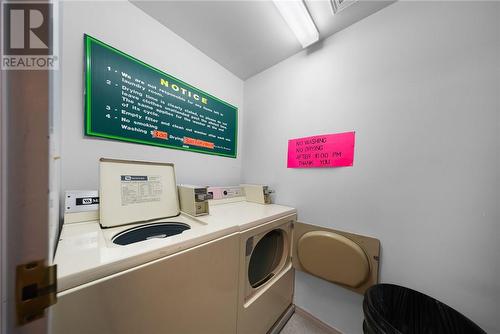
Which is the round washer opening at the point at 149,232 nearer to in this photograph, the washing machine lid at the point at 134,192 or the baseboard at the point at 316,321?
the washing machine lid at the point at 134,192

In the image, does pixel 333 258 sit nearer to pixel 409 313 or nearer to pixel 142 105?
pixel 409 313

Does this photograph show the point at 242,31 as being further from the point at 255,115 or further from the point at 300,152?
the point at 300,152

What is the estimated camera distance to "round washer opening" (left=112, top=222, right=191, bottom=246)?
0.73m

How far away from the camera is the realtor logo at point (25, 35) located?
0.26m

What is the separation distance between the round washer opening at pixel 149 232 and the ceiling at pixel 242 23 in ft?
4.65

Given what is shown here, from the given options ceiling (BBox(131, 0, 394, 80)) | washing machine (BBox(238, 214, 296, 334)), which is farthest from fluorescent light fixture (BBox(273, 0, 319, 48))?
washing machine (BBox(238, 214, 296, 334))

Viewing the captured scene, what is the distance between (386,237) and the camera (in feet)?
3.10

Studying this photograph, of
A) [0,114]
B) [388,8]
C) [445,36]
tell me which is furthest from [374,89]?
[0,114]

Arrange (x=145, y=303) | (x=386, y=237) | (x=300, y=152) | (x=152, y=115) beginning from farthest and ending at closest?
(x=300, y=152) < (x=152, y=115) < (x=386, y=237) < (x=145, y=303)

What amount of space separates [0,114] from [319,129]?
139cm

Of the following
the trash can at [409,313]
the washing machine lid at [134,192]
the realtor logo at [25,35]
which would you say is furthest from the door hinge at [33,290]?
the trash can at [409,313]

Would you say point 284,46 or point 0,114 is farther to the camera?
point 284,46

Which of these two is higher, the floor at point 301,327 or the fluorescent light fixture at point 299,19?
the fluorescent light fixture at point 299,19

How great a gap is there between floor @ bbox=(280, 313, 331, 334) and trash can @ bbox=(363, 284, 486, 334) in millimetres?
557
